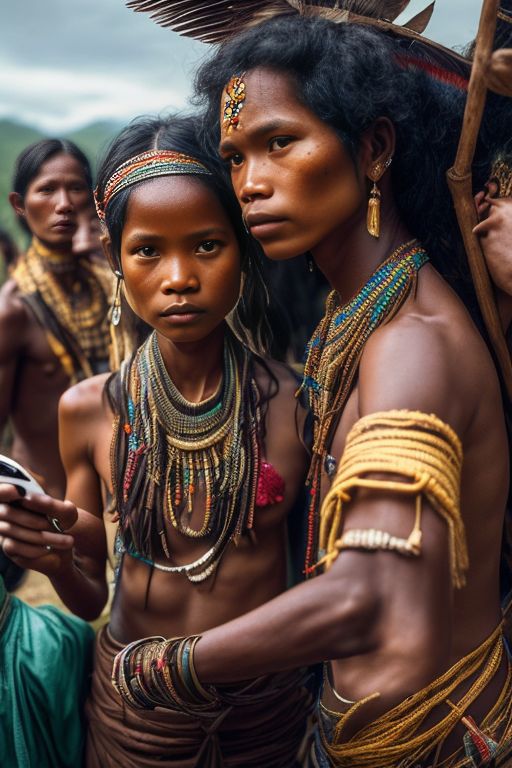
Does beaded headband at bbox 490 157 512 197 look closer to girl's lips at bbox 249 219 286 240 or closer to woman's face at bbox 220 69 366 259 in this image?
woman's face at bbox 220 69 366 259

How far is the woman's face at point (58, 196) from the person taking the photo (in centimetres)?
420

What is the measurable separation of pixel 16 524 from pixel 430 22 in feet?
5.31

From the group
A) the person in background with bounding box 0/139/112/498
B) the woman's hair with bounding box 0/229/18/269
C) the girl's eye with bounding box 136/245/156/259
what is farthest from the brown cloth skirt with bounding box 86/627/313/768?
the woman's hair with bounding box 0/229/18/269

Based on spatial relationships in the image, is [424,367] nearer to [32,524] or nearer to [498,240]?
[498,240]

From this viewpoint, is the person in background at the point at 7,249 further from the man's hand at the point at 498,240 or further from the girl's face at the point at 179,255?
the man's hand at the point at 498,240

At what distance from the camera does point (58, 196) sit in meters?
4.20

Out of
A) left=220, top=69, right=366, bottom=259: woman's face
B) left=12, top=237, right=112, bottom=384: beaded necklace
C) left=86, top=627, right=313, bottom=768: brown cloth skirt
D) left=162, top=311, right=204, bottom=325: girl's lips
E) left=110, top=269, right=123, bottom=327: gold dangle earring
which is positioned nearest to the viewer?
left=220, top=69, right=366, bottom=259: woman's face

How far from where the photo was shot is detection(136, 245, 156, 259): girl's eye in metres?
2.21

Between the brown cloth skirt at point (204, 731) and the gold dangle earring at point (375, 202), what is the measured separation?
1.25m

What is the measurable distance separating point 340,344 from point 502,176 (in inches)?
21.1

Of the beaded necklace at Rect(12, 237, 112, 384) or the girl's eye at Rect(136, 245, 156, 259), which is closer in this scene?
the girl's eye at Rect(136, 245, 156, 259)

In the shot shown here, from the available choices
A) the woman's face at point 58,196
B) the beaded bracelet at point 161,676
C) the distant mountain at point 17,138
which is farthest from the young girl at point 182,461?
the distant mountain at point 17,138

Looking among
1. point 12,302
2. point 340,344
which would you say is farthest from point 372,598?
point 12,302

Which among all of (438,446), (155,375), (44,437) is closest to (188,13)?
(155,375)
